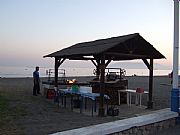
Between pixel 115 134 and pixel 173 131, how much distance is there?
6.70 ft

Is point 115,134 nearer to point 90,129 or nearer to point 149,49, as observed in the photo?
point 90,129

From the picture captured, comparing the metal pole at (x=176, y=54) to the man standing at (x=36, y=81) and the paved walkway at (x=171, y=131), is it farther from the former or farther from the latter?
the man standing at (x=36, y=81)

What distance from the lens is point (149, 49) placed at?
1316 centimetres

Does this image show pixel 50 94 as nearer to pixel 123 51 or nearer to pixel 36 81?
pixel 36 81

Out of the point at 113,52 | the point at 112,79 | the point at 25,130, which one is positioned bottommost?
the point at 25,130

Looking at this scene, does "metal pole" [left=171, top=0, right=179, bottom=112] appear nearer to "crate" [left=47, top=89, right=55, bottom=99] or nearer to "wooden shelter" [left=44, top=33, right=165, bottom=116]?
"wooden shelter" [left=44, top=33, right=165, bottom=116]

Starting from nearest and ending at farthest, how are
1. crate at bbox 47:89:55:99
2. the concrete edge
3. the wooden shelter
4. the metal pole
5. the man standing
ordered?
the concrete edge < the metal pole < the wooden shelter < crate at bbox 47:89:55:99 < the man standing

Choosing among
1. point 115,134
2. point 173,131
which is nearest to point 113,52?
point 173,131

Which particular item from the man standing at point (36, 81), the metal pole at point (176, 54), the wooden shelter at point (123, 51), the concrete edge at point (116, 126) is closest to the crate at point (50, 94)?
the man standing at point (36, 81)

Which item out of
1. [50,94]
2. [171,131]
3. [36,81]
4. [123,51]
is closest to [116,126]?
[171,131]

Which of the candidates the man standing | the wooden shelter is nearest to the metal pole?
the wooden shelter

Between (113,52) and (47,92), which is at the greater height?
(113,52)

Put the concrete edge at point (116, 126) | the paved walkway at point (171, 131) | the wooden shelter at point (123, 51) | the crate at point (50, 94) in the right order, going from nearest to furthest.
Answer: the concrete edge at point (116, 126) → the paved walkway at point (171, 131) → the wooden shelter at point (123, 51) → the crate at point (50, 94)

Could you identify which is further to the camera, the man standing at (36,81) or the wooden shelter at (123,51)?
the man standing at (36,81)
